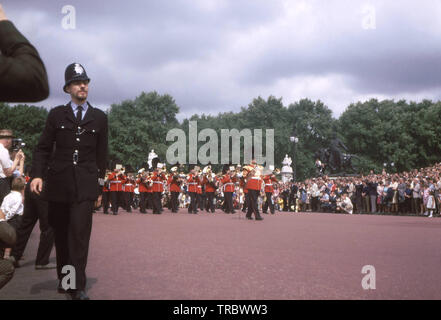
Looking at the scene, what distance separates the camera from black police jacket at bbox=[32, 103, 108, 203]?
5242 millimetres

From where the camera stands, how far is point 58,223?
17.6 ft

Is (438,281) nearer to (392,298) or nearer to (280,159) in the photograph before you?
(392,298)

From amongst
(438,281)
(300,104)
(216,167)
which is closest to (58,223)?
(438,281)

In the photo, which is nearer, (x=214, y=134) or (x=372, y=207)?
(x=372, y=207)

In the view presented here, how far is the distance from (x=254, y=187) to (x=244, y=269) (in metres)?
12.1

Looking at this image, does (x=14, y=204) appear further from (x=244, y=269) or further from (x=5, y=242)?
(x=5, y=242)

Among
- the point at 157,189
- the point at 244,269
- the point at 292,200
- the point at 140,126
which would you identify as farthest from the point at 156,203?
the point at 140,126

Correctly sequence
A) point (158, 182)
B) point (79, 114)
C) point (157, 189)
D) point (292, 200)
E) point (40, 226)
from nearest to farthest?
point (79, 114) → point (40, 226) → point (157, 189) → point (158, 182) → point (292, 200)

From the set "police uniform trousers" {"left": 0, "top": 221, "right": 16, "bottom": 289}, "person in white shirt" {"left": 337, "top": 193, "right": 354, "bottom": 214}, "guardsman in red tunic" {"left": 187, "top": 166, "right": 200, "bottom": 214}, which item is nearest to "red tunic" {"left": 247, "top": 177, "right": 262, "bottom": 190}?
"guardsman in red tunic" {"left": 187, "top": 166, "right": 200, "bottom": 214}

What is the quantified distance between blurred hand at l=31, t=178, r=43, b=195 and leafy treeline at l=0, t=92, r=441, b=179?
58289mm

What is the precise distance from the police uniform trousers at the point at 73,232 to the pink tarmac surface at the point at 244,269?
332 millimetres

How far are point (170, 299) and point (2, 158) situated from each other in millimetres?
3332

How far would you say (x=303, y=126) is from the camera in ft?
281
